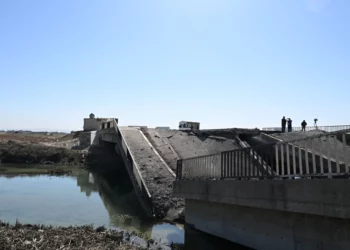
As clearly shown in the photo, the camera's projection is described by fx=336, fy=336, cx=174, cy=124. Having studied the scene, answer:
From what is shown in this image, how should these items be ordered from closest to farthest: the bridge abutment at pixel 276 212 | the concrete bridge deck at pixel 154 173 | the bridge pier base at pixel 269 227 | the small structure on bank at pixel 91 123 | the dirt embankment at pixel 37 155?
the bridge abutment at pixel 276 212 < the bridge pier base at pixel 269 227 < the concrete bridge deck at pixel 154 173 < the dirt embankment at pixel 37 155 < the small structure on bank at pixel 91 123

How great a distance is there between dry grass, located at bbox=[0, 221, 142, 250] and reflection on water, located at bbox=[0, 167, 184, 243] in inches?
85.6

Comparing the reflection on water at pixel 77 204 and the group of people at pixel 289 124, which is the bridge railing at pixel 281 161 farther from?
the group of people at pixel 289 124

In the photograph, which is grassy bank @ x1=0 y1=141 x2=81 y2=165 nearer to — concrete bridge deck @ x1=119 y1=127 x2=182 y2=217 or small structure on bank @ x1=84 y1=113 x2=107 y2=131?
small structure on bank @ x1=84 y1=113 x2=107 y2=131

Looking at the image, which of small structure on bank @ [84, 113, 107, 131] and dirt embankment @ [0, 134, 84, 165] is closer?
dirt embankment @ [0, 134, 84, 165]

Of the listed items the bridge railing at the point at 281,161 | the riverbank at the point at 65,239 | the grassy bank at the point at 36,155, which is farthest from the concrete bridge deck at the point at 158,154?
the grassy bank at the point at 36,155

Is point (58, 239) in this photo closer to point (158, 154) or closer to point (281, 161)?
point (281, 161)

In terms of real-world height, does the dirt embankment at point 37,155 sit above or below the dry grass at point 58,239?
above

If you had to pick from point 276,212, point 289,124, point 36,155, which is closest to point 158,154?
point 276,212

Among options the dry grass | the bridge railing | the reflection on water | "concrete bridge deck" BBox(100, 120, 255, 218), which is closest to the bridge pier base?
the bridge railing

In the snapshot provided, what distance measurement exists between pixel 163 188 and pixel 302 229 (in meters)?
9.30

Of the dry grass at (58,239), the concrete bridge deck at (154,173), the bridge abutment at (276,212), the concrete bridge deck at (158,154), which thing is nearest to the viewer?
the bridge abutment at (276,212)

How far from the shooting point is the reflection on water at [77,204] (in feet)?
44.6

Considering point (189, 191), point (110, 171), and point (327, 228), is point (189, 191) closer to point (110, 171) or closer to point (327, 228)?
point (327, 228)

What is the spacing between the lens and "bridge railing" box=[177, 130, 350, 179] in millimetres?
7371
